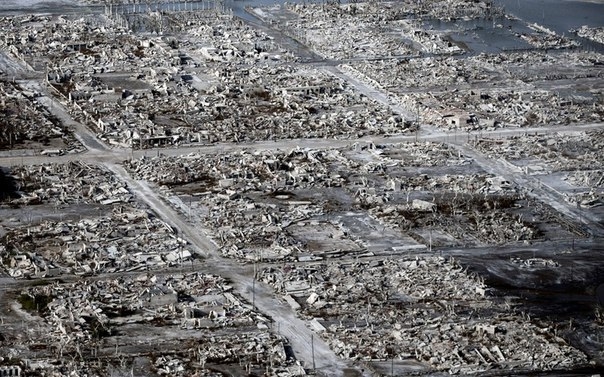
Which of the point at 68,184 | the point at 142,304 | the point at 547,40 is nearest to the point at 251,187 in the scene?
the point at 68,184

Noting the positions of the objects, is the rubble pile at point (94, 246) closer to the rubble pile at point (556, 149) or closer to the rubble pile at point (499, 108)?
the rubble pile at point (556, 149)

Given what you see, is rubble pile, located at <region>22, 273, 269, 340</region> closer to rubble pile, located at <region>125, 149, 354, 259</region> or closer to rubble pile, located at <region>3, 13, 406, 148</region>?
rubble pile, located at <region>125, 149, 354, 259</region>

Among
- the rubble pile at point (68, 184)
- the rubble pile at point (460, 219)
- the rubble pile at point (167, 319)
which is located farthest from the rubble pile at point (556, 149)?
the rubble pile at point (167, 319)

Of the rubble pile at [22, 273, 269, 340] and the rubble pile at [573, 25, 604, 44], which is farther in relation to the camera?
the rubble pile at [573, 25, 604, 44]

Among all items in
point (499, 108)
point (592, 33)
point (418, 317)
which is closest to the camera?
point (418, 317)

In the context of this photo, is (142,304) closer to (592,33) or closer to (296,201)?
(296,201)

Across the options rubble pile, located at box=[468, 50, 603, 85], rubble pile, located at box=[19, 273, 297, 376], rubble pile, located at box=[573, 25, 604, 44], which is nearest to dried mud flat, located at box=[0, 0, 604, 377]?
rubble pile, located at box=[19, 273, 297, 376]
